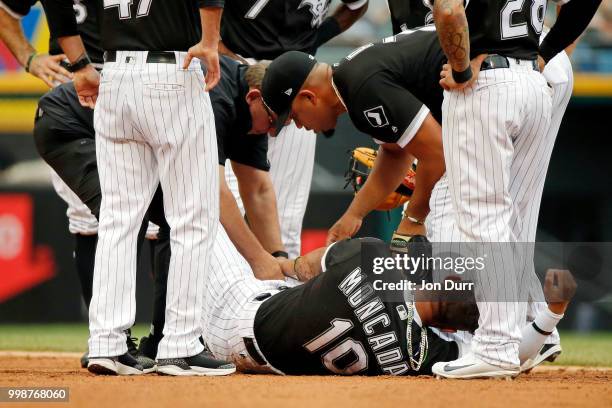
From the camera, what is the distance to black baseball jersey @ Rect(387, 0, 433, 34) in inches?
194

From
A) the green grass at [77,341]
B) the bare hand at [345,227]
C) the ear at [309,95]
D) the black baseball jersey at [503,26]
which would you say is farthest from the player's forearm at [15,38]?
the black baseball jersey at [503,26]

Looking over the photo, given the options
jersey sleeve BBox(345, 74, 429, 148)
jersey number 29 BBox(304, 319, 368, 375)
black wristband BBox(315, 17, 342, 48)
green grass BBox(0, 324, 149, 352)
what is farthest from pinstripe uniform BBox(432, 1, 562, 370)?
green grass BBox(0, 324, 149, 352)

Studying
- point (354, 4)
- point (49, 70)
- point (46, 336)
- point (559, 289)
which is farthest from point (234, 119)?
point (46, 336)

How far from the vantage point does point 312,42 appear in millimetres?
5680

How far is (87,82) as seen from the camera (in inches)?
166

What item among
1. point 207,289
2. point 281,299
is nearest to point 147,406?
point 281,299

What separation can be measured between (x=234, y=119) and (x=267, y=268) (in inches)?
27.6

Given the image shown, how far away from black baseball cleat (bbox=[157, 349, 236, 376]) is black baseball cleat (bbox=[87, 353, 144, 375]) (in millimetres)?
105

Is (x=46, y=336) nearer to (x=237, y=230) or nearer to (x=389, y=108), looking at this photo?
(x=237, y=230)

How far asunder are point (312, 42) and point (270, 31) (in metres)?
0.33

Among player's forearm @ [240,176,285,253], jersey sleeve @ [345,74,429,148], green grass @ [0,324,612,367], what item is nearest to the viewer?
jersey sleeve @ [345,74,429,148]

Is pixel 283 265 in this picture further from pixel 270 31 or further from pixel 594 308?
pixel 594 308

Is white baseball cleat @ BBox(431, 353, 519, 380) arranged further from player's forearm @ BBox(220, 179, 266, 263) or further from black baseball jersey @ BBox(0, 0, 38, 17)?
black baseball jersey @ BBox(0, 0, 38, 17)

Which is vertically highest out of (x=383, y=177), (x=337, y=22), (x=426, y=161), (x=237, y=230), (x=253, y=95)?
(x=337, y=22)
